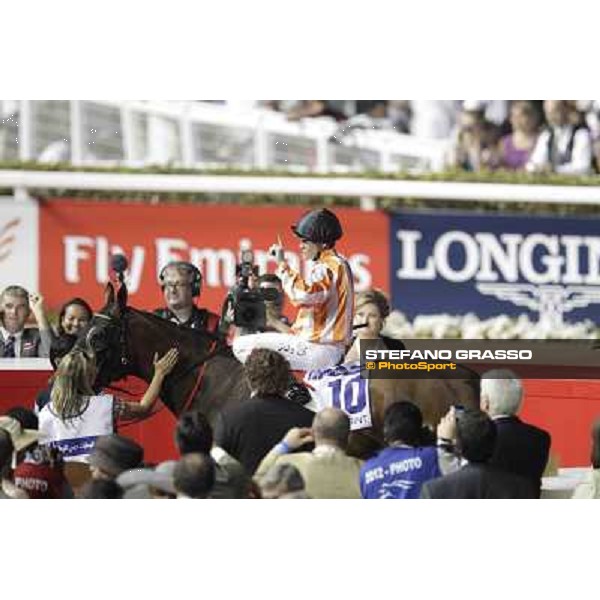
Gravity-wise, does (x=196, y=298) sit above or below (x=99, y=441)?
above

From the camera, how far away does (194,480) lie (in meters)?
7.67

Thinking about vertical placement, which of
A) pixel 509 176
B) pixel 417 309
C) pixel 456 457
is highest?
pixel 509 176

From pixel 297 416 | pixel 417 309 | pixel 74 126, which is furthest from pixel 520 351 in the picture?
pixel 74 126

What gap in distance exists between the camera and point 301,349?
784 cm

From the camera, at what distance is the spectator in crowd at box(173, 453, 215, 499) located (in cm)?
767

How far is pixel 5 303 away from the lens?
7.83 m

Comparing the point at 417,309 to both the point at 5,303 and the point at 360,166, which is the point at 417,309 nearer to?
the point at 360,166

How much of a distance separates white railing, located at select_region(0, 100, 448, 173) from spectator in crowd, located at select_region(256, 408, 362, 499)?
108 centimetres

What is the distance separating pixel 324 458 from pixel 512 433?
822 millimetres

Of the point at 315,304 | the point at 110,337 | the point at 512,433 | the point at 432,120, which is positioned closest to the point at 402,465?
the point at 512,433

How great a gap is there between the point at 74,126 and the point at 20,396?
1.17 metres

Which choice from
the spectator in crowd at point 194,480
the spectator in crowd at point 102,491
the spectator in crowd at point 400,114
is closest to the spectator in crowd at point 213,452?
the spectator in crowd at point 194,480

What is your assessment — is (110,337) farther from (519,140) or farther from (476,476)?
(519,140)

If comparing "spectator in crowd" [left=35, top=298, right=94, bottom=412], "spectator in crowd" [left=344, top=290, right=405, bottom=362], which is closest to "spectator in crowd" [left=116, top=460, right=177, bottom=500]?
"spectator in crowd" [left=35, top=298, right=94, bottom=412]
